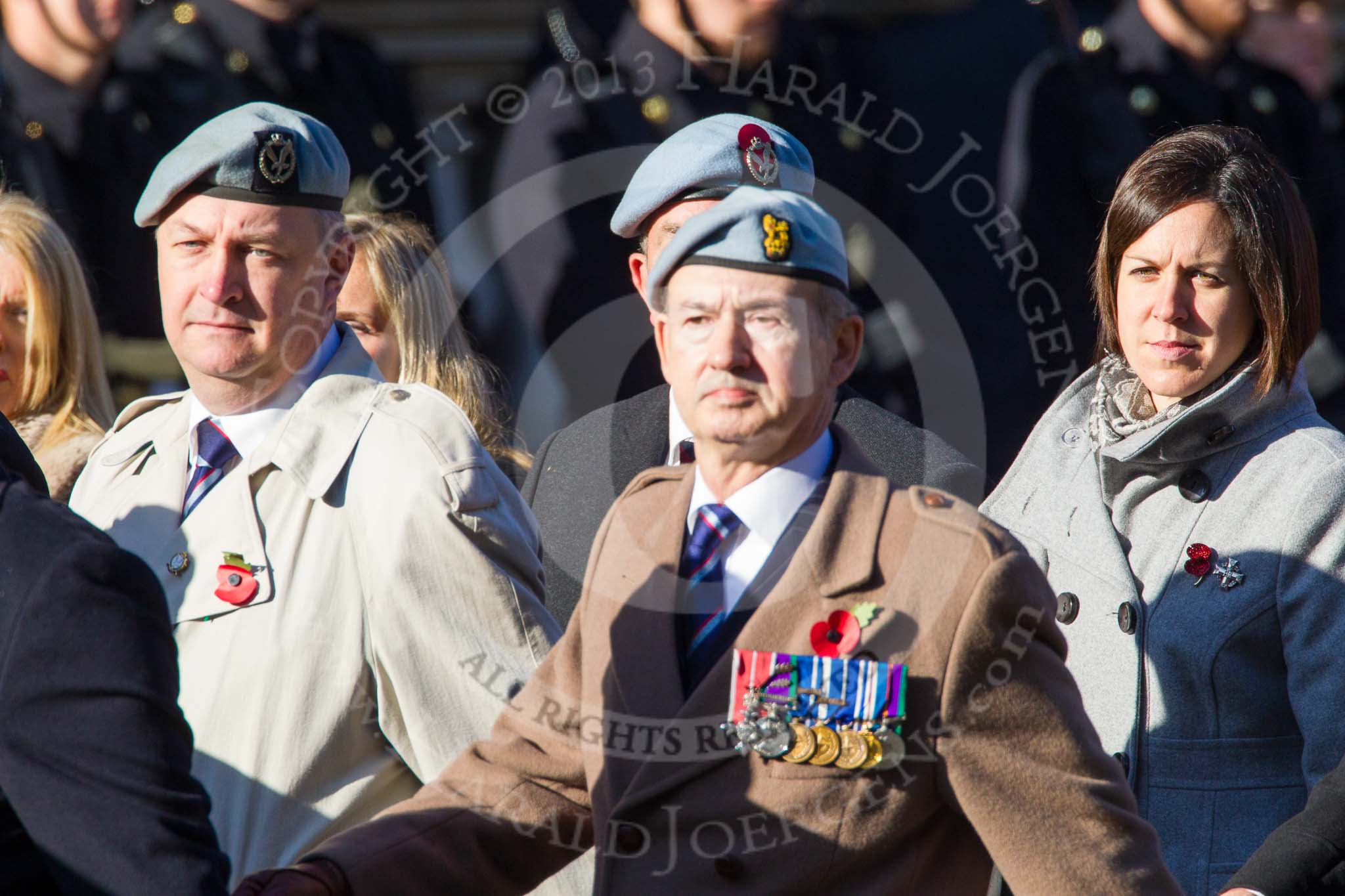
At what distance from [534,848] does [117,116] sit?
3107 mm

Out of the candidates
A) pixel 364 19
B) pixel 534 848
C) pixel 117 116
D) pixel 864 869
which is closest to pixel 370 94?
pixel 364 19

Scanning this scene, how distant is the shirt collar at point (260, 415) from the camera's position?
2799mm

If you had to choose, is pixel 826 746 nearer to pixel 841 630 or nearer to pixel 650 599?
pixel 841 630

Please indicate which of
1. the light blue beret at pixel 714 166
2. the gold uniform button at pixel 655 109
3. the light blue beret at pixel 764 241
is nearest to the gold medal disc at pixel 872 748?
the light blue beret at pixel 764 241

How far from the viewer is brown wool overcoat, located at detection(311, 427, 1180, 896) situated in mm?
2000

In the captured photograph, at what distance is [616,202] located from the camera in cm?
434

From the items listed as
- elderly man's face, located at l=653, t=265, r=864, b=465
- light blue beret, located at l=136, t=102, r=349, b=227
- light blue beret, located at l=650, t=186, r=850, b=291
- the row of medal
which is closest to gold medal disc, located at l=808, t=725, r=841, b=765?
the row of medal

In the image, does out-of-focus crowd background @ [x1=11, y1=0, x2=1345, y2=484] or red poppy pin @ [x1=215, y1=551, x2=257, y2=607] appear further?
out-of-focus crowd background @ [x1=11, y1=0, x2=1345, y2=484]

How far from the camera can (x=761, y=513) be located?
85.3 inches

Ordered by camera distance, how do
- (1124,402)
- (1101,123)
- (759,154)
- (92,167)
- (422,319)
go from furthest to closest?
(92,167) < (1101,123) < (422,319) < (759,154) < (1124,402)

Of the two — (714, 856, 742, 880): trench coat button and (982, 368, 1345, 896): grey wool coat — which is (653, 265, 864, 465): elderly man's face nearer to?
(714, 856, 742, 880): trench coat button

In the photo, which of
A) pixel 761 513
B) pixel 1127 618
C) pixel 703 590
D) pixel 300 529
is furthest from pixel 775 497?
pixel 1127 618

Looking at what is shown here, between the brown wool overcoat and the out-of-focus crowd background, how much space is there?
6.09 feet

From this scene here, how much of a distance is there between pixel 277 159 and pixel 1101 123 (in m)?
2.44
